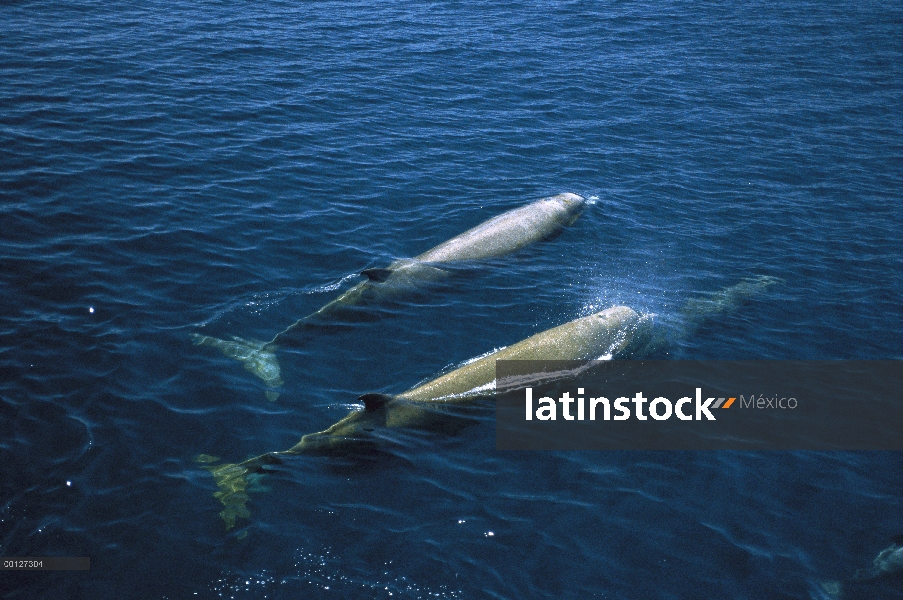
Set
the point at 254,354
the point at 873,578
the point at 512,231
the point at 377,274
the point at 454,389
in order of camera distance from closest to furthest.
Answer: the point at 873,578
the point at 454,389
the point at 254,354
the point at 377,274
the point at 512,231

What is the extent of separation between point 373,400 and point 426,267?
543cm

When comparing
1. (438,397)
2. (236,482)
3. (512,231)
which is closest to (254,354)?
(236,482)

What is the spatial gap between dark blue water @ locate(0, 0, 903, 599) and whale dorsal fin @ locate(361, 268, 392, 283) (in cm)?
81

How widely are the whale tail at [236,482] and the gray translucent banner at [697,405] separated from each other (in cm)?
400

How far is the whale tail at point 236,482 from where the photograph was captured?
10414 mm

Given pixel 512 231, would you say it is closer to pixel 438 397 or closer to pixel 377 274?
pixel 377 274

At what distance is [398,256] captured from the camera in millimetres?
17500

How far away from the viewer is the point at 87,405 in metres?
12.0

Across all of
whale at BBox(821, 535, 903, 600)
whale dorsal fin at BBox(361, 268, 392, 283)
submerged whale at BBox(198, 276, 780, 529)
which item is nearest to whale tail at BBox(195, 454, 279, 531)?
submerged whale at BBox(198, 276, 780, 529)

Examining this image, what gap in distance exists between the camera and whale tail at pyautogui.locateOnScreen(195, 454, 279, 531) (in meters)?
10.4

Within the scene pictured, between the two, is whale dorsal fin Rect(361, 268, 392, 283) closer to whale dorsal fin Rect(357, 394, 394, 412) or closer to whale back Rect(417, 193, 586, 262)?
whale back Rect(417, 193, 586, 262)

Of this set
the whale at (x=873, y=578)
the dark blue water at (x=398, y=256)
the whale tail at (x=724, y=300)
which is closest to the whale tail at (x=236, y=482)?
the dark blue water at (x=398, y=256)

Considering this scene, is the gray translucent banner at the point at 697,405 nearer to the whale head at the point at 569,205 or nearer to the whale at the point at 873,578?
the whale at the point at 873,578

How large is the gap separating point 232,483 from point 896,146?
25.3 m
